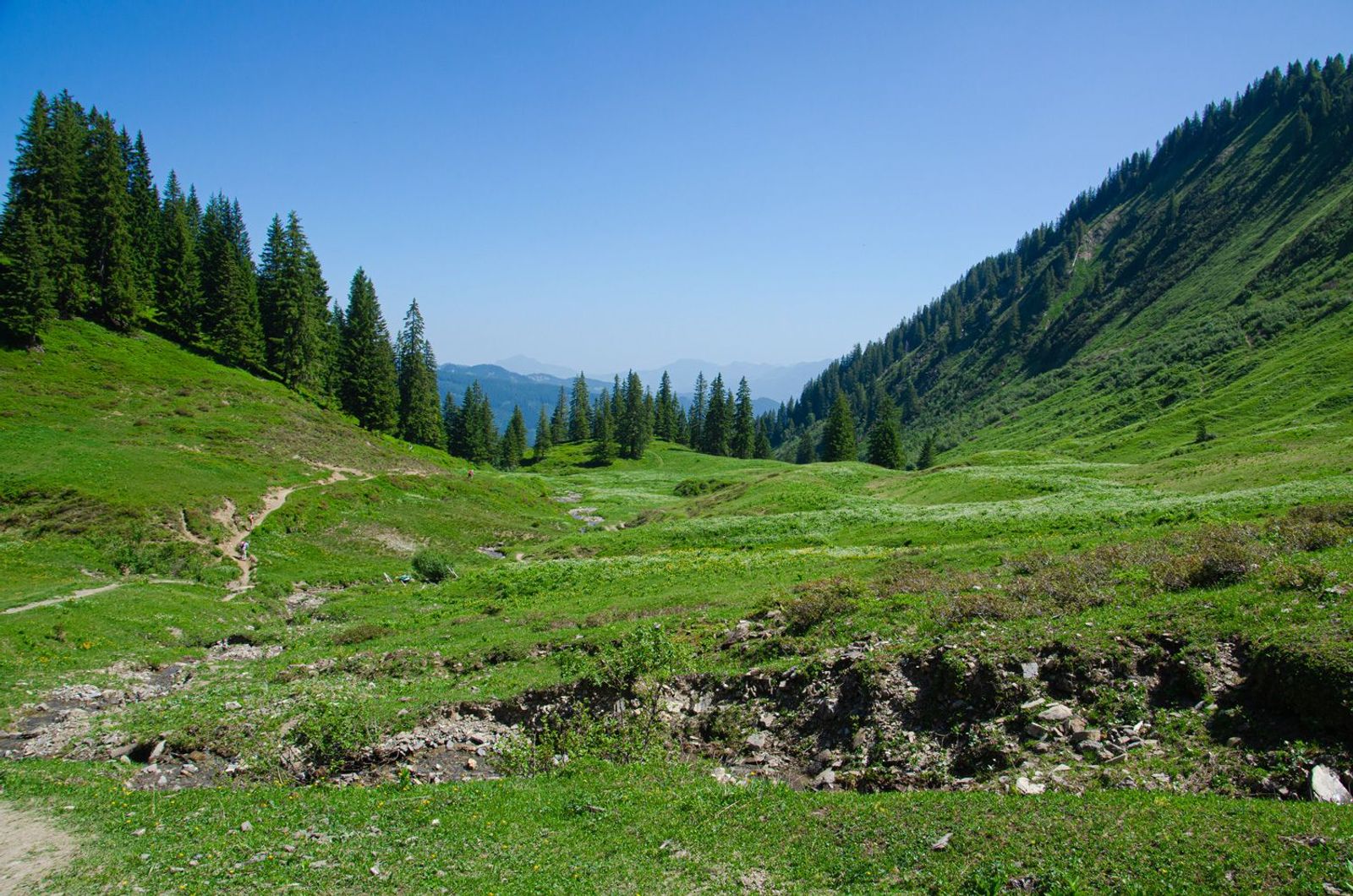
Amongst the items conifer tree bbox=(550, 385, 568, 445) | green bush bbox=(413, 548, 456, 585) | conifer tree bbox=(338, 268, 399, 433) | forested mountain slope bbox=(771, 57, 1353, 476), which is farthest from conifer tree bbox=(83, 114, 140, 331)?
forested mountain slope bbox=(771, 57, 1353, 476)

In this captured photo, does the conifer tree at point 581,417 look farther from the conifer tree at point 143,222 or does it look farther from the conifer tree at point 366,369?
the conifer tree at point 143,222

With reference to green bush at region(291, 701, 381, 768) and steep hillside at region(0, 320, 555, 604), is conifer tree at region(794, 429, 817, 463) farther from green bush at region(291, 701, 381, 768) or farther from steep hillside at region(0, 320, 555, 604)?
green bush at region(291, 701, 381, 768)

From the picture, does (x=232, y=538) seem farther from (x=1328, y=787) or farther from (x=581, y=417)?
(x=581, y=417)

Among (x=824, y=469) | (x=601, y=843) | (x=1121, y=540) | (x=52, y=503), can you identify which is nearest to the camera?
(x=601, y=843)

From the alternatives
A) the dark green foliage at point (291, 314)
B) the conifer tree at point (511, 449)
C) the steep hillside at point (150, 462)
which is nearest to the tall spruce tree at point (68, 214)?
the steep hillside at point (150, 462)

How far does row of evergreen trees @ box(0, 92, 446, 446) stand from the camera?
→ 6512 cm

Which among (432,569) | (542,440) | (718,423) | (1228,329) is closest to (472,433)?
(542,440)

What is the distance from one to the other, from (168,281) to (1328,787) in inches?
4215

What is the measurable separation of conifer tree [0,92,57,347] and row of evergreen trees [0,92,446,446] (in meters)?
0.12

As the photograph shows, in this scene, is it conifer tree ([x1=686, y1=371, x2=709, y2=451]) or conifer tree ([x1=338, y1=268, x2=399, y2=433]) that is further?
conifer tree ([x1=686, y1=371, x2=709, y2=451])

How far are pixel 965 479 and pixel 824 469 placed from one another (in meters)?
24.5

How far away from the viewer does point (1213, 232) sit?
177875 mm

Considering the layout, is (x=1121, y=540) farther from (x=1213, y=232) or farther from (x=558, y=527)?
(x=1213, y=232)

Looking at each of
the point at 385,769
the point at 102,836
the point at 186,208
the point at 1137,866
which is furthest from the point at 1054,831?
the point at 186,208
